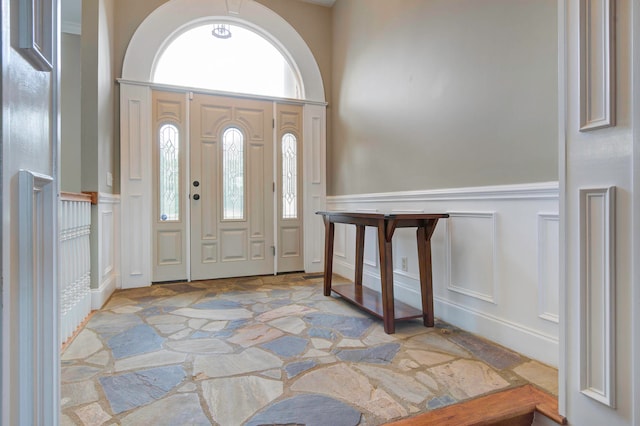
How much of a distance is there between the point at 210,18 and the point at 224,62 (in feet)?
1.38

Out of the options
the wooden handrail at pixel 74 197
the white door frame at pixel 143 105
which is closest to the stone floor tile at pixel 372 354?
the wooden handrail at pixel 74 197

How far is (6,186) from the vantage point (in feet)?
1.88

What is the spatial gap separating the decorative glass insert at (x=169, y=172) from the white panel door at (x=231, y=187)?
141 mm

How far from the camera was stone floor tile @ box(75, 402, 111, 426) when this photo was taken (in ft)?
4.00

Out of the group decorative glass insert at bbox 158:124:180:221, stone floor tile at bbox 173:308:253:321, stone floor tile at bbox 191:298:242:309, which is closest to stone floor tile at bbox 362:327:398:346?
stone floor tile at bbox 173:308:253:321

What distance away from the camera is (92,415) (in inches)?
49.6

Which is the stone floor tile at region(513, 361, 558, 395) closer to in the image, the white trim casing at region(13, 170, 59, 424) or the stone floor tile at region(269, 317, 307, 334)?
the stone floor tile at region(269, 317, 307, 334)

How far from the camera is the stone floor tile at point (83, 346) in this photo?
1.77 m

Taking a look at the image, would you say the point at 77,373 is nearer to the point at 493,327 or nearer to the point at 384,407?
the point at 384,407

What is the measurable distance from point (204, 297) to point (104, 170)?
4.29 feet

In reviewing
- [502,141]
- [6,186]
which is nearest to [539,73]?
[502,141]

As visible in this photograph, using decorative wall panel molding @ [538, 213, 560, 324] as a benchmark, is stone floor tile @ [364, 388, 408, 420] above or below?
below

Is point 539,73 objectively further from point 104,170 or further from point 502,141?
point 104,170

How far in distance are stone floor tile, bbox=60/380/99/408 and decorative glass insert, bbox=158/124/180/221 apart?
2.11 meters
